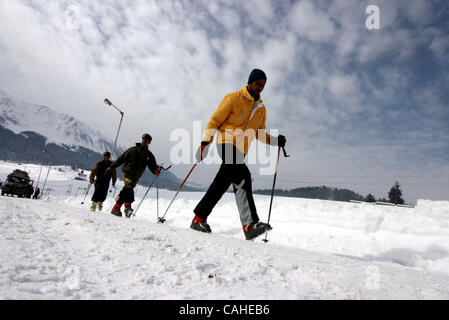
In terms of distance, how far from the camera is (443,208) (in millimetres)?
5188

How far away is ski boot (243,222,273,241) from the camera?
308 centimetres

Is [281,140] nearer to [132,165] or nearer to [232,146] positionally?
[232,146]

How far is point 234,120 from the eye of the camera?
137 inches

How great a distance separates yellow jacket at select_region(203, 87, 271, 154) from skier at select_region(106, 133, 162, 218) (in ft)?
11.0

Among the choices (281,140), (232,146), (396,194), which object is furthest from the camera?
(396,194)

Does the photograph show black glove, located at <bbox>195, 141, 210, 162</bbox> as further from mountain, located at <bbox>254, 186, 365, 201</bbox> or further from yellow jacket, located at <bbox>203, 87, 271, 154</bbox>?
mountain, located at <bbox>254, 186, 365, 201</bbox>

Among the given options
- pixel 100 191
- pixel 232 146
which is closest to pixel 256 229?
pixel 232 146

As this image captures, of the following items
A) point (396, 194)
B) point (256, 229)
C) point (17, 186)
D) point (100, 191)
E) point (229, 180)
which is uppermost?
point (396, 194)

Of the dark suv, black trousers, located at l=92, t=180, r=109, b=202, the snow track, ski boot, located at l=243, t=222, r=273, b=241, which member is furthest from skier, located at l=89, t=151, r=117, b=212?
the dark suv

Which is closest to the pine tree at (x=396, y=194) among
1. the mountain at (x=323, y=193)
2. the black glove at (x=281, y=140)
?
the mountain at (x=323, y=193)

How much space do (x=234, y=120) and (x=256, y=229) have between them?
1574 mm

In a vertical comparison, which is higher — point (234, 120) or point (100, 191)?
point (234, 120)

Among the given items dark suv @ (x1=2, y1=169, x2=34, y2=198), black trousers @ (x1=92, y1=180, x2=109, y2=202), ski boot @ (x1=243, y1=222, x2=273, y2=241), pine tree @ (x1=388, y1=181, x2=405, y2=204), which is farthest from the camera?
pine tree @ (x1=388, y1=181, x2=405, y2=204)
